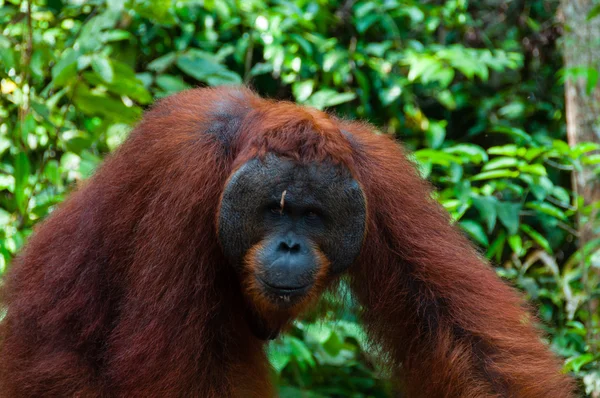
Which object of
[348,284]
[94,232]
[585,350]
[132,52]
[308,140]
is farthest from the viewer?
[132,52]

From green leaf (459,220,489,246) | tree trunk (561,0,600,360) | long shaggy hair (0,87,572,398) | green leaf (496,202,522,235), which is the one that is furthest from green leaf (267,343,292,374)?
tree trunk (561,0,600,360)

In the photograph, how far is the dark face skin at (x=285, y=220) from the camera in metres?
2.86

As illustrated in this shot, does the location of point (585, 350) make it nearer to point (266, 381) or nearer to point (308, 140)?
point (266, 381)

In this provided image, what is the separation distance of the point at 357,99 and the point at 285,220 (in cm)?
313

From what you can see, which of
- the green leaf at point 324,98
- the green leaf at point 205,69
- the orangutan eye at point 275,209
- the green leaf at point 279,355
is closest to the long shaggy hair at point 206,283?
the orangutan eye at point 275,209

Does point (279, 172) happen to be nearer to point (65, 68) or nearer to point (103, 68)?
point (103, 68)

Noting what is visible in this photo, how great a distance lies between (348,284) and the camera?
11.4 ft

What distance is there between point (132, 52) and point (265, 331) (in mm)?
2572

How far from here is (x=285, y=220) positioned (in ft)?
9.52

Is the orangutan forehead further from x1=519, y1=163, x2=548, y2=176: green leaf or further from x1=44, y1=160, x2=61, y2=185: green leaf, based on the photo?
x1=44, y1=160, x2=61, y2=185: green leaf

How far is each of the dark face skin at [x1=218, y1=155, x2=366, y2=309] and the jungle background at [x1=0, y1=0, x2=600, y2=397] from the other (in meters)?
0.79

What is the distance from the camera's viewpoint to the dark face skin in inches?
113

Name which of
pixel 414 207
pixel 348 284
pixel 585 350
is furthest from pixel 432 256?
pixel 585 350

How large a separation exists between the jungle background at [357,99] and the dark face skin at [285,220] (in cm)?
79
